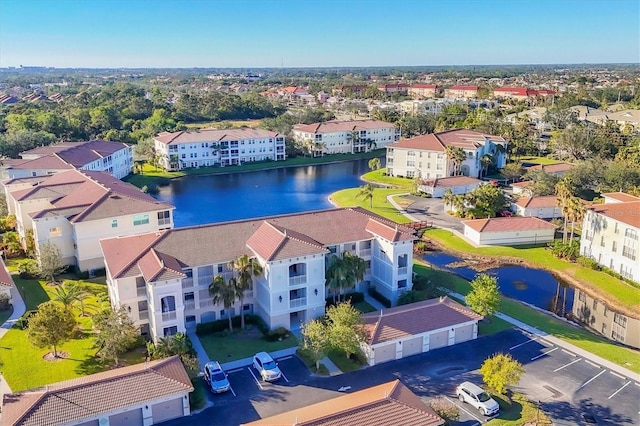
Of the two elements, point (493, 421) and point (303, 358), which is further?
point (303, 358)

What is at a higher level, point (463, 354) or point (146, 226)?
point (146, 226)

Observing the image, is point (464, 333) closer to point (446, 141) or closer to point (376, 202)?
point (376, 202)

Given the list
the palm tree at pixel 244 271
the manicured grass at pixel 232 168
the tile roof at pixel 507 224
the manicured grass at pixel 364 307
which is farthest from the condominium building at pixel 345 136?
the palm tree at pixel 244 271

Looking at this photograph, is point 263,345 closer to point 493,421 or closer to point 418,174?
point 493,421

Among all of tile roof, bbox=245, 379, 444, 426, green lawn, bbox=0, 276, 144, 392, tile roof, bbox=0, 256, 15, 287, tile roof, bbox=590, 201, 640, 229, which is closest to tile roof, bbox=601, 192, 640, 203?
tile roof, bbox=590, 201, 640, 229

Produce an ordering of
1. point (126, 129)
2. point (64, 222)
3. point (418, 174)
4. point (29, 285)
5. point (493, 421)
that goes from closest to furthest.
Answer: point (493, 421) → point (29, 285) → point (64, 222) → point (418, 174) → point (126, 129)

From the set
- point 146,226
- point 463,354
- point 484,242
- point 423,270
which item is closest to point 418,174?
point 484,242

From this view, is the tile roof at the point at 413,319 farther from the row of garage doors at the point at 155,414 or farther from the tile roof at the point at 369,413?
the row of garage doors at the point at 155,414

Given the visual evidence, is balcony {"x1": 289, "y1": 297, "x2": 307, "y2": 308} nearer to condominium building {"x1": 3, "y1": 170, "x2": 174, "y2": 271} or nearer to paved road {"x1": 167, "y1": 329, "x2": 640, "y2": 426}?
paved road {"x1": 167, "y1": 329, "x2": 640, "y2": 426}
